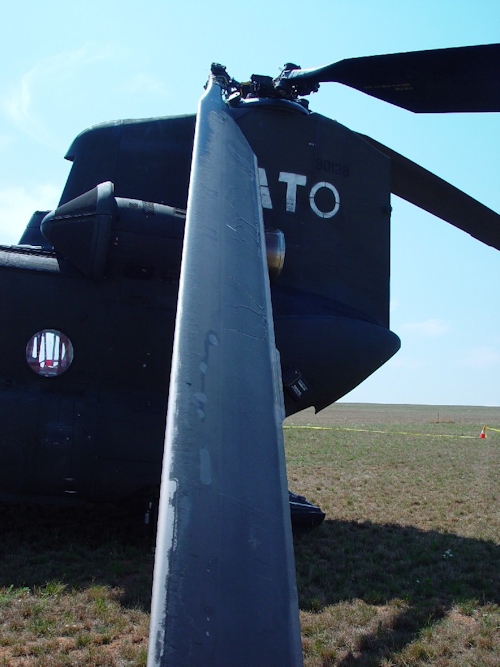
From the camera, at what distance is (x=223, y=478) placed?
60.4 inches

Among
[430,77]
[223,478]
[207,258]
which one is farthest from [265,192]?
[223,478]

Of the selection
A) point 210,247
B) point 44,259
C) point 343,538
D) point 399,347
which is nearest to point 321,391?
point 399,347

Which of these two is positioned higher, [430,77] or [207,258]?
[430,77]

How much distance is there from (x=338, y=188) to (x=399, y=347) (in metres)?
1.85

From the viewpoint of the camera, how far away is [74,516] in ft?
23.2

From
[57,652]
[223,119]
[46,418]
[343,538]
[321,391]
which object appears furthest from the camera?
[343,538]

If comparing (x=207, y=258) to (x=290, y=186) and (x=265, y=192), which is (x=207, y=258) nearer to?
(x=265, y=192)

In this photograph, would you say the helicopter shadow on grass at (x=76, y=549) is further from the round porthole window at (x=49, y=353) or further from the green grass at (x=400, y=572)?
the round porthole window at (x=49, y=353)

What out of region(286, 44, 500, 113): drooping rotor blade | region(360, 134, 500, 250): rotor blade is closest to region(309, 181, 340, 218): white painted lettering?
region(360, 134, 500, 250): rotor blade

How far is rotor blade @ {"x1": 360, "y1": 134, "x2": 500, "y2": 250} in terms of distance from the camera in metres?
6.55

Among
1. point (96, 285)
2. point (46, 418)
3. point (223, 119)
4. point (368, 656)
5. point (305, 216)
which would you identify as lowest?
point (368, 656)

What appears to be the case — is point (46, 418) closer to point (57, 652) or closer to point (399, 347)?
point (57, 652)

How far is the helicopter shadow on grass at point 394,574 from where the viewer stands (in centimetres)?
430

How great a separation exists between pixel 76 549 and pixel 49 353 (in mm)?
1816
